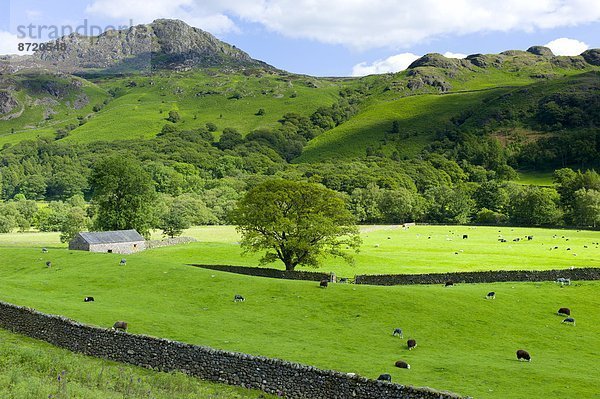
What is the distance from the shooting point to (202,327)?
35.2 metres

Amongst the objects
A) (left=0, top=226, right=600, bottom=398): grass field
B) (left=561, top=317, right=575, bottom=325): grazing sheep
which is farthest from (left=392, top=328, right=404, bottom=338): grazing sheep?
(left=561, top=317, right=575, bottom=325): grazing sheep

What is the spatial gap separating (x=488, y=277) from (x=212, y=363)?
40.2 meters

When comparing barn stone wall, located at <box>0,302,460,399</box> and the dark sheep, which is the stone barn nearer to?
barn stone wall, located at <box>0,302,460,399</box>

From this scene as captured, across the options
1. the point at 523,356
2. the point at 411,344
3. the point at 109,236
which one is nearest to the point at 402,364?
the point at 411,344

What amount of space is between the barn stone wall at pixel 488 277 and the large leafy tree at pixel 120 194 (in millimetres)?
51394

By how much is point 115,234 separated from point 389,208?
11103cm

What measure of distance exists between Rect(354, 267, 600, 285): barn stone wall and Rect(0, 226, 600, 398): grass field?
17.0 feet

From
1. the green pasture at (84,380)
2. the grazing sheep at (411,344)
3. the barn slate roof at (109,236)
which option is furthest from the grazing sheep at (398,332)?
the barn slate roof at (109,236)

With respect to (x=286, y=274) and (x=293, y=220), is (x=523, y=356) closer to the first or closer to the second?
(x=286, y=274)

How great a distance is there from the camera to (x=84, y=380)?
24250 millimetres

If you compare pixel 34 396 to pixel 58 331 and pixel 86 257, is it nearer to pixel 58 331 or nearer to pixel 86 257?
pixel 58 331

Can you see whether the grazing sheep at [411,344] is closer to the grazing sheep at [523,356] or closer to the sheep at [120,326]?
the grazing sheep at [523,356]

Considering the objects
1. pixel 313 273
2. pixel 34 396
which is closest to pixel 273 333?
pixel 34 396

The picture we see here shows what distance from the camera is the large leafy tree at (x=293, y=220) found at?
65.6 metres
